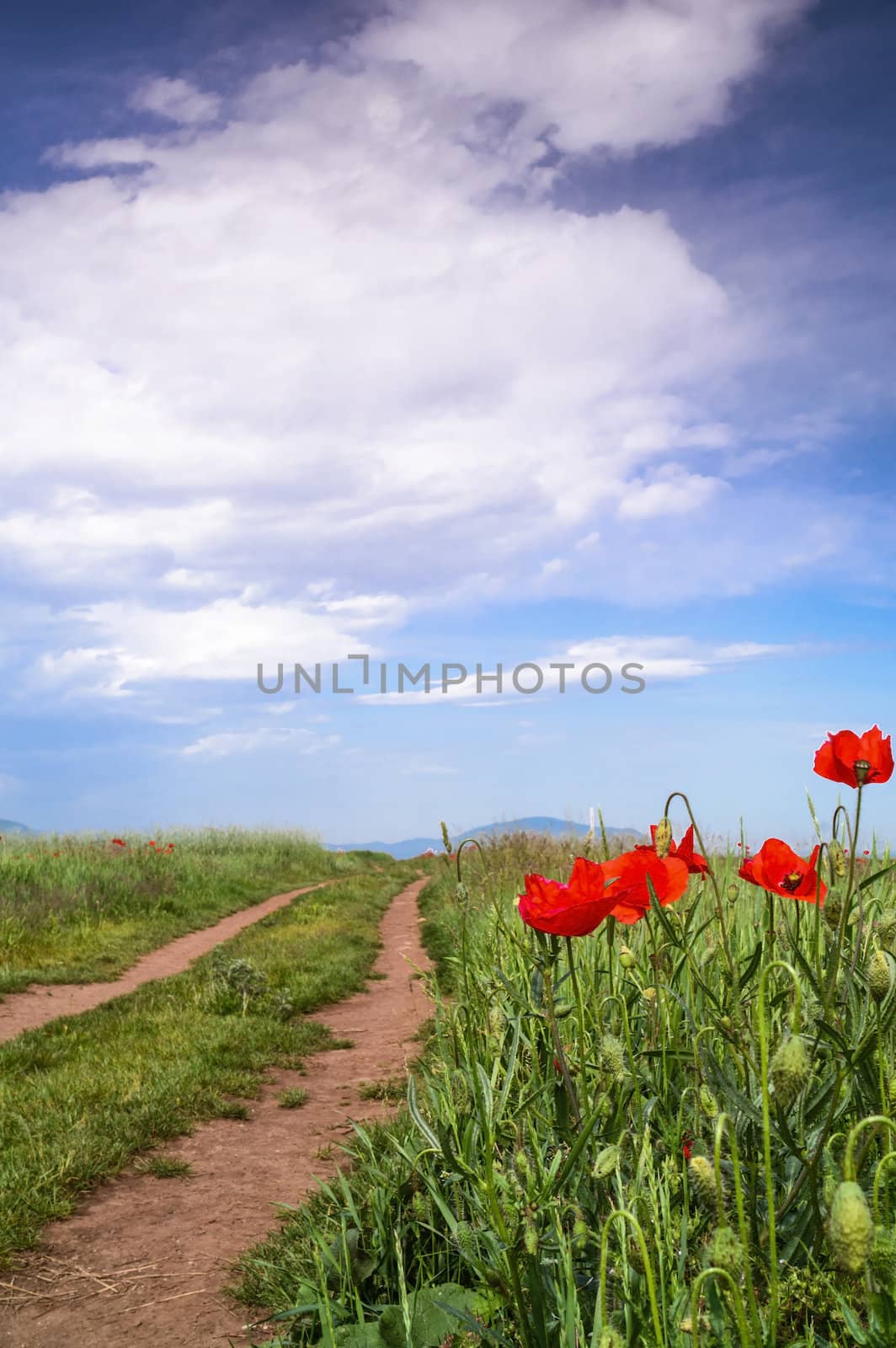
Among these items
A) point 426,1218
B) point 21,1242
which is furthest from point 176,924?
point 426,1218

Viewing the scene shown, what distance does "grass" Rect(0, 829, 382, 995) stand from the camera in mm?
9594

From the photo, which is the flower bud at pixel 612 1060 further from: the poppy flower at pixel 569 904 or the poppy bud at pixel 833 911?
the poppy bud at pixel 833 911

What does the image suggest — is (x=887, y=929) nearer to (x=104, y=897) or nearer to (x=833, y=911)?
(x=833, y=911)

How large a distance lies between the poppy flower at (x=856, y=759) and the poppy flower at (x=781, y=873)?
180 millimetres

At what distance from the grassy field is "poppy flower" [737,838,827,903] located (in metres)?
0.02

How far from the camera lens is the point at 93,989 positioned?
8781 millimetres

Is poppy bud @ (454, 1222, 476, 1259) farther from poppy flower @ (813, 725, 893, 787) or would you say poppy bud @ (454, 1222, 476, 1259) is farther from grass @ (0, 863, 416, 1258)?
grass @ (0, 863, 416, 1258)

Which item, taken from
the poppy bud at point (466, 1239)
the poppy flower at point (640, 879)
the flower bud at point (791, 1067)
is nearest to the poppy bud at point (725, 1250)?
the flower bud at point (791, 1067)

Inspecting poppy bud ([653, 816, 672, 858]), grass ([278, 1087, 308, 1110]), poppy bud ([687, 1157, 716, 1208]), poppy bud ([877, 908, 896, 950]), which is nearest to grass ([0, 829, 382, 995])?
grass ([278, 1087, 308, 1110])

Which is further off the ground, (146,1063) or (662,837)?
(662,837)

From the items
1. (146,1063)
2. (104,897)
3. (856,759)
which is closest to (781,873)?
(856,759)

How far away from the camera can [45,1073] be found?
19.1ft

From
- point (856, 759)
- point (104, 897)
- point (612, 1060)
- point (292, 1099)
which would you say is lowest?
point (292, 1099)

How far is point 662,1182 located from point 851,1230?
1.16 m
